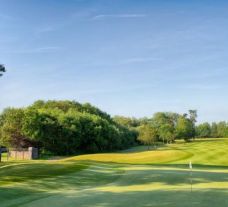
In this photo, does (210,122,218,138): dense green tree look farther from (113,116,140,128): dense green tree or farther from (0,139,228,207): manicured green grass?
(0,139,228,207): manicured green grass

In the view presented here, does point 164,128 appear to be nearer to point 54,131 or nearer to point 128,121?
point 128,121

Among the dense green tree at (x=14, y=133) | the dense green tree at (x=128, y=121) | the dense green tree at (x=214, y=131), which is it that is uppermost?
the dense green tree at (x=128, y=121)

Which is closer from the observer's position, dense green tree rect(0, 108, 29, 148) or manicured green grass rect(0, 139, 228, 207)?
manicured green grass rect(0, 139, 228, 207)

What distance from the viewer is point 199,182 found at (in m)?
21.9

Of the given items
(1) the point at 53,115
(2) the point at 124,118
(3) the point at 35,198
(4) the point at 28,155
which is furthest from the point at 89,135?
(2) the point at 124,118

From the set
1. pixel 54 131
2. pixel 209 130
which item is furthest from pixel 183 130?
pixel 54 131

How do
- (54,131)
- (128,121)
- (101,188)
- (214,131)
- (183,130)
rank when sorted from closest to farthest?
(101,188), (54,131), (183,130), (128,121), (214,131)

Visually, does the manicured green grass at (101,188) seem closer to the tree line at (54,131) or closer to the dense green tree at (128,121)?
the tree line at (54,131)

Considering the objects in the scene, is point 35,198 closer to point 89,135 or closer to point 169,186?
point 169,186

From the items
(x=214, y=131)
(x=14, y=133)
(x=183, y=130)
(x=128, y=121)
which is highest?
(x=128, y=121)

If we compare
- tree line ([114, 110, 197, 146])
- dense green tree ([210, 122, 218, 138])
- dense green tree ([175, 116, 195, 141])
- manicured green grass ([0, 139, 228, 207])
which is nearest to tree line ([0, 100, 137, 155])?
tree line ([114, 110, 197, 146])

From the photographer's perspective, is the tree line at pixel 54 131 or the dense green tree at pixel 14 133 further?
the dense green tree at pixel 14 133

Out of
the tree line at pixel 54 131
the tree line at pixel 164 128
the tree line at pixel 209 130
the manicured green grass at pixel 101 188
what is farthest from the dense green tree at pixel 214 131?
the manicured green grass at pixel 101 188

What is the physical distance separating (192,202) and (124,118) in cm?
16193
